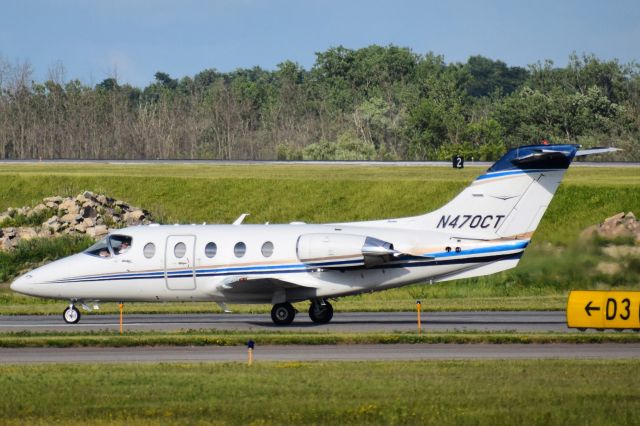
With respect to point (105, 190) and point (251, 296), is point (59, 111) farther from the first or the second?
point (251, 296)

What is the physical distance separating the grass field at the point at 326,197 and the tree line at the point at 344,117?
24.4 metres

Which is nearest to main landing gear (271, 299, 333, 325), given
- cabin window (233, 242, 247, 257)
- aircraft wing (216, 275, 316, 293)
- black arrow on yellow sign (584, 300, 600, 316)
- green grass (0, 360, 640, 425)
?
aircraft wing (216, 275, 316, 293)

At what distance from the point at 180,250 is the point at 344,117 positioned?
8534 centimetres

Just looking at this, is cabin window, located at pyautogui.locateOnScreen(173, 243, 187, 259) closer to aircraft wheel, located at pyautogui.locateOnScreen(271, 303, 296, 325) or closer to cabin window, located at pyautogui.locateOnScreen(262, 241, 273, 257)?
cabin window, located at pyautogui.locateOnScreen(262, 241, 273, 257)

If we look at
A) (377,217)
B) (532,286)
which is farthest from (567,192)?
(532,286)

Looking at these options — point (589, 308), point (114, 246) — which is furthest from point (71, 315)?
point (589, 308)

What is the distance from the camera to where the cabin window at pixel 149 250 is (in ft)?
106

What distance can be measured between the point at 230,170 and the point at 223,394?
164ft

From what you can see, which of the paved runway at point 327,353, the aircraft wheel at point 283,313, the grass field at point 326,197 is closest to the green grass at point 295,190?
the grass field at point 326,197

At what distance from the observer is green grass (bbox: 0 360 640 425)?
17.4m

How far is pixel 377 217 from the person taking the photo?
57.5 m

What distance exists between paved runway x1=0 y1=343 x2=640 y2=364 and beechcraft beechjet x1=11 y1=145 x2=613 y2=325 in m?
4.86

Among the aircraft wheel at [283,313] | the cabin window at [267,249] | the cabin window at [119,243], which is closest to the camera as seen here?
the cabin window at [267,249]

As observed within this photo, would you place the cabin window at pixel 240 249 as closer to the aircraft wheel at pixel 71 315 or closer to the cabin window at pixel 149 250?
the cabin window at pixel 149 250
